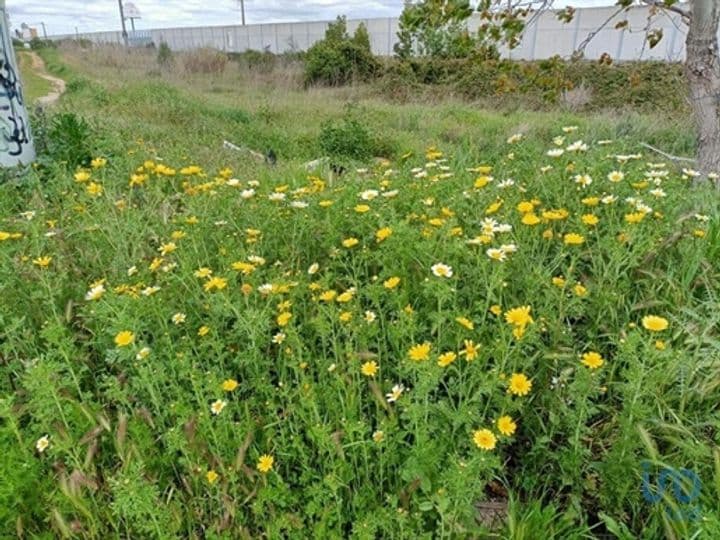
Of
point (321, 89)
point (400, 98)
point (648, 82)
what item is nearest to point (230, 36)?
point (321, 89)

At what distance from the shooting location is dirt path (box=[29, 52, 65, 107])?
1381 cm

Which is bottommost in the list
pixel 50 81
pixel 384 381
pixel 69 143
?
pixel 384 381

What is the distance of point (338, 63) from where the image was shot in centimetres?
1805

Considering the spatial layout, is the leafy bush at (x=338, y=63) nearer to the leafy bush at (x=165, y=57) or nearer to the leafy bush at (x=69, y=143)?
the leafy bush at (x=165, y=57)

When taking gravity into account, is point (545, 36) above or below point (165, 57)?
above

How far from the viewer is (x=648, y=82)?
42.7 feet

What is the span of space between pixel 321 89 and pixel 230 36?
26309 millimetres

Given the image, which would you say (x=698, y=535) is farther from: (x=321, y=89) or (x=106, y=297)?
(x=321, y=89)

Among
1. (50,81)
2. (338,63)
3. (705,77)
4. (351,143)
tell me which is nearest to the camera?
(705,77)

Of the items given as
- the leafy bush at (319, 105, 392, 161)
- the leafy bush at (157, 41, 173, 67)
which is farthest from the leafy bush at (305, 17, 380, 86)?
the leafy bush at (319, 105, 392, 161)

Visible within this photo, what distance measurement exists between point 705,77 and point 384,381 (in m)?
4.20

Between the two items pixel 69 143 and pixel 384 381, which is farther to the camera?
pixel 69 143

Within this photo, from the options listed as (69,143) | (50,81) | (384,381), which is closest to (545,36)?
(69,143)

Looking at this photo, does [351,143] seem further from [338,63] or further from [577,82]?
[338,63]
